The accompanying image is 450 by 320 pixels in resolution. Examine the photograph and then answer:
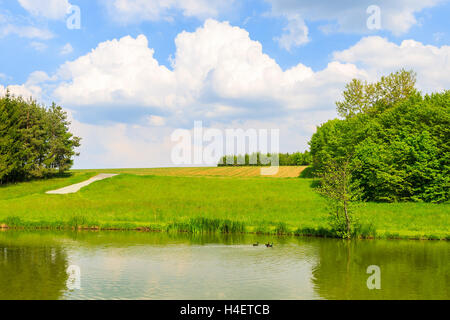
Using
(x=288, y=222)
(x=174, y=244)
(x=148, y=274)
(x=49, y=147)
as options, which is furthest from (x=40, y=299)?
(x=49, y=147)

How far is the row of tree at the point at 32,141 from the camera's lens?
267ft

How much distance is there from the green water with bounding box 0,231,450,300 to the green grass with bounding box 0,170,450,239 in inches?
172

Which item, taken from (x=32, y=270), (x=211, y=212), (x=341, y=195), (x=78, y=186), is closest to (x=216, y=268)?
(x=32, y=270)

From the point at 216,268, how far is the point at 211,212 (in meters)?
27.6

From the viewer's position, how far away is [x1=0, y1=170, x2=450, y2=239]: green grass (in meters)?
40.9

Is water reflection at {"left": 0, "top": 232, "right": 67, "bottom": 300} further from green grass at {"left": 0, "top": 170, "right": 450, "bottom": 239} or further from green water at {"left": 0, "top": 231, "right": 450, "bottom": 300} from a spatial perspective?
green grass at {"left": 0, "top": 170, "right": 450, "bottom": 239}

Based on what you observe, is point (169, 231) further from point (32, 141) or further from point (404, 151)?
point (32, 141)

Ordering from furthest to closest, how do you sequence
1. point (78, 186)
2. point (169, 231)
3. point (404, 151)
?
point (78, 186)
point (404, 151)
point (169, 231)

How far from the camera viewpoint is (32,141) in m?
86.7

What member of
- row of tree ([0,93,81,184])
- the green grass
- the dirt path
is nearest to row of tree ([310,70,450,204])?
the green grass

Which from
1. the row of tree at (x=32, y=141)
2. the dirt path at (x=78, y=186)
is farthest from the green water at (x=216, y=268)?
the row of tree at (x=32, y=141)

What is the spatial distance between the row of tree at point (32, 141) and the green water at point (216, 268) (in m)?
52.2
